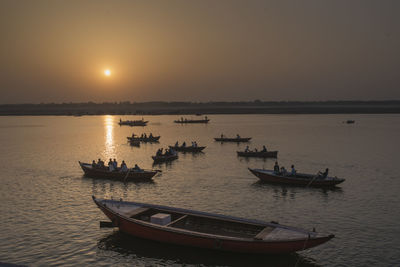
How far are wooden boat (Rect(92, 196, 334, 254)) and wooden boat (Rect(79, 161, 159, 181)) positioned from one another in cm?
1432

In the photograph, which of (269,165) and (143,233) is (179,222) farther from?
(269,165)

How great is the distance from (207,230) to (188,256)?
7.52 ft

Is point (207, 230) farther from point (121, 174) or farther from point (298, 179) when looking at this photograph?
point (121, 174)

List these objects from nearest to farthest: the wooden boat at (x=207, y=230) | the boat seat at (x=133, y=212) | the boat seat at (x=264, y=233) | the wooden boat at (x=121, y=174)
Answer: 1. the wooden boat at (x=207, y=230)
2. the boat seat at (x=264, y=233)
3. the boat seat at (x=133, y=212)
4. the wooden boat at (x=121, y=174)

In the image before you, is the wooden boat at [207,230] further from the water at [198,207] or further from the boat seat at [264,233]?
the water at [198,207]

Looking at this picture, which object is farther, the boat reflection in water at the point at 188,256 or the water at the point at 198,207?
the water at the point at 198,207

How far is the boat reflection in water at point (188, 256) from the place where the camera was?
787 inches

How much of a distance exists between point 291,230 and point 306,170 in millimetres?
30347

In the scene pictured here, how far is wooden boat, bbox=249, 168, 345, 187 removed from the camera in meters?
37.0

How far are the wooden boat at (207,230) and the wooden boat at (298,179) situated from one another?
1739 cm

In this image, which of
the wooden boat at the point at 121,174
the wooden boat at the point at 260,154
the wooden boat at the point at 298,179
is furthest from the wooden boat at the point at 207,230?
the wooden boat at the point at 260,154

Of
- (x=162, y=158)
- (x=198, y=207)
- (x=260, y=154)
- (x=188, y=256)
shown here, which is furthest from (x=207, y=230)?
(x=260, y=154)

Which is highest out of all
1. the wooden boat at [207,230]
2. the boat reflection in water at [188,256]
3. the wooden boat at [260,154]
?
the wooden boat at [260,154]

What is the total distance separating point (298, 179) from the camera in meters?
37.8
